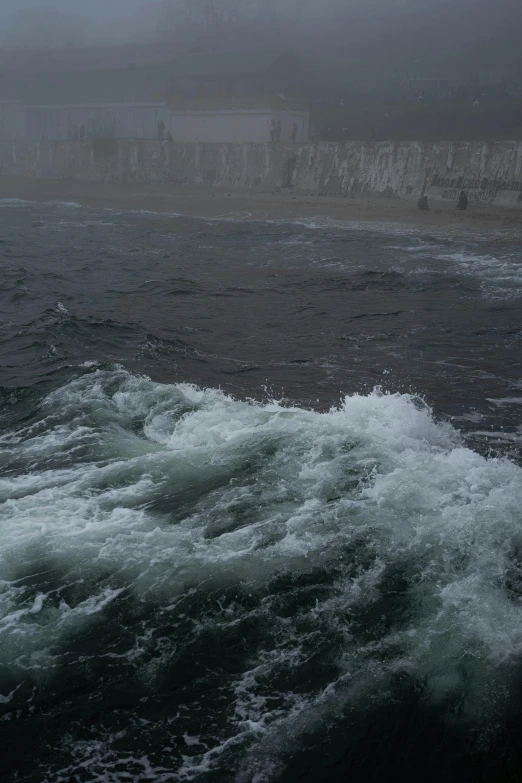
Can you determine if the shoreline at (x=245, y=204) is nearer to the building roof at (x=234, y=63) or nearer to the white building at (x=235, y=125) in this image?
the white building at (x=235, y=125)

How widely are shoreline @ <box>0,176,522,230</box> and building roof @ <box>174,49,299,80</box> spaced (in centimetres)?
1175

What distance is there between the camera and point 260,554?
759 cm

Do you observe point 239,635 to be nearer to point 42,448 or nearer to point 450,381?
point 42,448

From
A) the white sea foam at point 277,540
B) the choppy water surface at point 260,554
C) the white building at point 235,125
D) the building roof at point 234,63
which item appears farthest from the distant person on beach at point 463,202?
the building roof at point 234,63

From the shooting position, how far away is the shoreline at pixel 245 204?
104 feet

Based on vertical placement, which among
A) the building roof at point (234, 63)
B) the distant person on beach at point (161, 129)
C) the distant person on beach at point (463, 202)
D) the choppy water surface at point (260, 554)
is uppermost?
the building roof at point (234, 63)

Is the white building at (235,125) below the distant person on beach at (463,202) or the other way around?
the other way around

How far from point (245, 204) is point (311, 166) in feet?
15.2

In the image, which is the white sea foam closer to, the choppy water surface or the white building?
the choppy water surface

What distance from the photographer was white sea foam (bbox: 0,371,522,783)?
6.02m

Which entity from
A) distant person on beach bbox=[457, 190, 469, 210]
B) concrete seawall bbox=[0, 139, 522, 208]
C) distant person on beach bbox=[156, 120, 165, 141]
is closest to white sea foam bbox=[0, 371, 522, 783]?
distant person on beach bbox=[457, 190, 469, 210]

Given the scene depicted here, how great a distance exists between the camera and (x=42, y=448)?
33.1 feet

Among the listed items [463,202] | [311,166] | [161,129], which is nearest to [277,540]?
[463,202]

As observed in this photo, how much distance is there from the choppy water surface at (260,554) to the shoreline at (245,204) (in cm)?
1701
